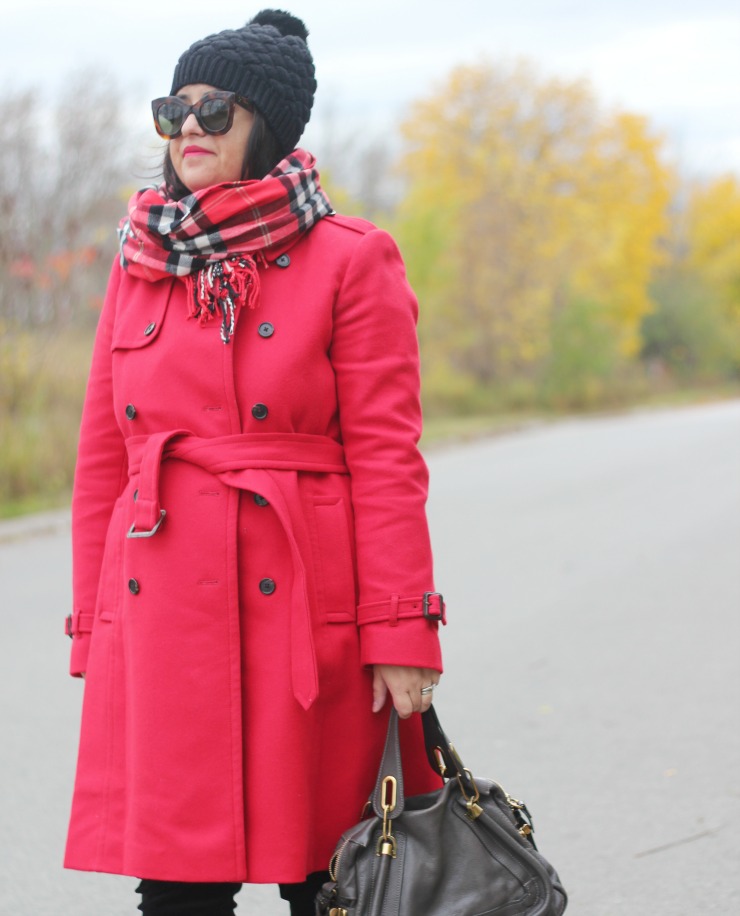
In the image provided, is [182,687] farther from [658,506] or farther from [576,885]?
[658,506]

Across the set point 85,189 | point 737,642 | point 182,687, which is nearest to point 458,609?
point 737,642

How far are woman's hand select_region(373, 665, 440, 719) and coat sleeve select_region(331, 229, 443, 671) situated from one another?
29mm

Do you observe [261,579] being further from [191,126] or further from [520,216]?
[520,216]

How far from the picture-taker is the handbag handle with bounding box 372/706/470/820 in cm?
246

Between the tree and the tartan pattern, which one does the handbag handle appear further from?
the tree

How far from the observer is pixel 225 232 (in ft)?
8.35

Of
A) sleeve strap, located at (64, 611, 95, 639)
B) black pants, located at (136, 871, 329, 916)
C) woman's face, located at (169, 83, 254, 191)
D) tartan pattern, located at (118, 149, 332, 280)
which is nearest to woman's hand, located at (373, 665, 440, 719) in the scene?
black pants, located at (136, 871, 329, 916)

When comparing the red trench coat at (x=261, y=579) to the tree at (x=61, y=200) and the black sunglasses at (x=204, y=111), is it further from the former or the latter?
the tree at (x=61, y=200)

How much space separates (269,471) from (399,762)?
22.0 inches

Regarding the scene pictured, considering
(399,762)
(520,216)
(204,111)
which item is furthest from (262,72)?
(520,216)

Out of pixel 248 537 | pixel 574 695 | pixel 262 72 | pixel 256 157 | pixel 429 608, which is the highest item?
pixel 262 72

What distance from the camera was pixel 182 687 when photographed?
251cm

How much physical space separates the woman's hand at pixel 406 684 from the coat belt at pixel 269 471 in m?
0.14

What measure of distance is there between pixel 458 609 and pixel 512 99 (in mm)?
35131
